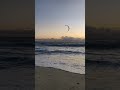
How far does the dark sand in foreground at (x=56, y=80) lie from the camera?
5215mm

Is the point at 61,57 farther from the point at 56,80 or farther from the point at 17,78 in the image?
the point at 17,78

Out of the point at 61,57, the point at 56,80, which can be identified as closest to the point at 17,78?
the point at 56,80

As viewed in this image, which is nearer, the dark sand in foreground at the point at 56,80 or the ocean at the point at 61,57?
the dark sand in foreground at the point at 56,80

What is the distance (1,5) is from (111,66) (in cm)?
200

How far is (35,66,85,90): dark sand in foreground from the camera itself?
5.21 meters

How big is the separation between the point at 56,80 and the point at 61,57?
0.51 meters

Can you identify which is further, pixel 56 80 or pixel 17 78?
pixel 56 80

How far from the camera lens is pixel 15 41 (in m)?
5.18

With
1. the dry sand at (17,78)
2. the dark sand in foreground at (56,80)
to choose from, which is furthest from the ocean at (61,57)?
the dry sand at (17,78)

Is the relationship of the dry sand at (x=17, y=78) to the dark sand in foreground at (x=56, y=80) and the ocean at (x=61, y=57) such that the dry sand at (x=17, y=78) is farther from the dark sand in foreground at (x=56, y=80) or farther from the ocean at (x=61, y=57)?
the ocean at (x=61, y=57)

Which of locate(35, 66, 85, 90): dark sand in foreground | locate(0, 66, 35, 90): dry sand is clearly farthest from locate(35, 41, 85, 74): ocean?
locate(0, 66, 35, 90): dry sand

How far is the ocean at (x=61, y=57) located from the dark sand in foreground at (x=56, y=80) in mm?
86

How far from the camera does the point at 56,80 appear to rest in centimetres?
540

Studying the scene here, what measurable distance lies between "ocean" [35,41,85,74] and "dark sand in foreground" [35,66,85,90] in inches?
3.4
